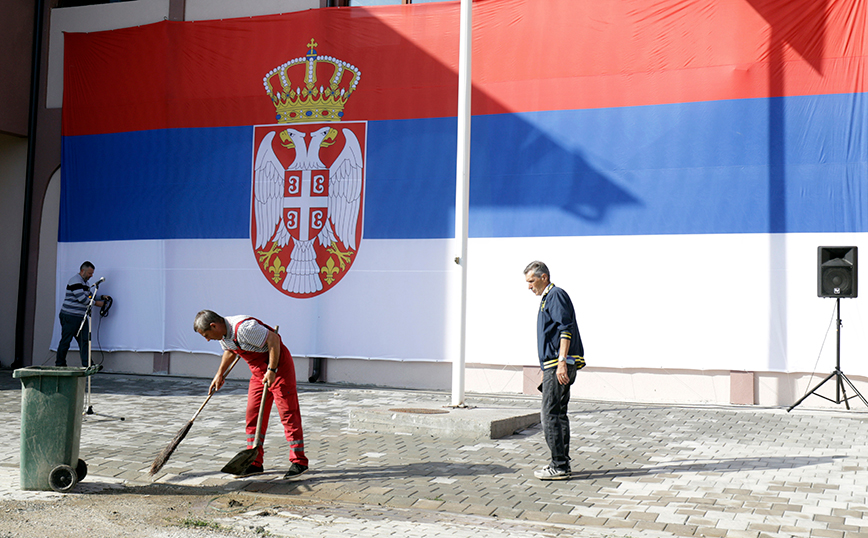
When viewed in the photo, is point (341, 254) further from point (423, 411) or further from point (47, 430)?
point (47, 430)

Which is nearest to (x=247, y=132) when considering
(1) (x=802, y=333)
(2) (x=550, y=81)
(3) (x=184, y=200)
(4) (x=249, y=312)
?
(3) (x=184, y=200)

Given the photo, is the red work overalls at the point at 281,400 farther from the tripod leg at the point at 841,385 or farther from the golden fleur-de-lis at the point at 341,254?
the tripod leg at the point at 841,385

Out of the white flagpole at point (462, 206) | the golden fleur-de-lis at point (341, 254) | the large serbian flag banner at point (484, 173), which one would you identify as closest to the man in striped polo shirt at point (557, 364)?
the white flagpole at point (462, 206)

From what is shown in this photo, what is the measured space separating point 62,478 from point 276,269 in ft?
25.6

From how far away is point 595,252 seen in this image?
11922 millimetres

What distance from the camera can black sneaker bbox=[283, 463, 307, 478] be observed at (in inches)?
253

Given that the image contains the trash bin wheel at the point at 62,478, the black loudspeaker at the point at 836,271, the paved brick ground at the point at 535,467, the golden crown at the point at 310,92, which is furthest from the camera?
→ the golden crown at the point at 310,92

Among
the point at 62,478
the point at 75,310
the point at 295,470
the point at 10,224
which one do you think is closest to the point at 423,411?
the point at 295,470

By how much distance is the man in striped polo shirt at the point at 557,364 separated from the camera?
636cm

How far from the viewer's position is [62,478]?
5797 millimetres

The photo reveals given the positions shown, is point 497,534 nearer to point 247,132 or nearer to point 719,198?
point 719,198

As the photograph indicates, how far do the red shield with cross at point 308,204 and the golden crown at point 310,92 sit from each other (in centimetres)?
20

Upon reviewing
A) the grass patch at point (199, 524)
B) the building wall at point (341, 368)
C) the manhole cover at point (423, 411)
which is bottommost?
the grass patch at point (199, 524)

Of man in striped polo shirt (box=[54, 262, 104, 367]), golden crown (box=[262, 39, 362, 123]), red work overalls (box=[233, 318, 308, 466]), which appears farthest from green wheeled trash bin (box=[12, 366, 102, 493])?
man in striped polo shirt (box=[54, 262, 104, 367])
